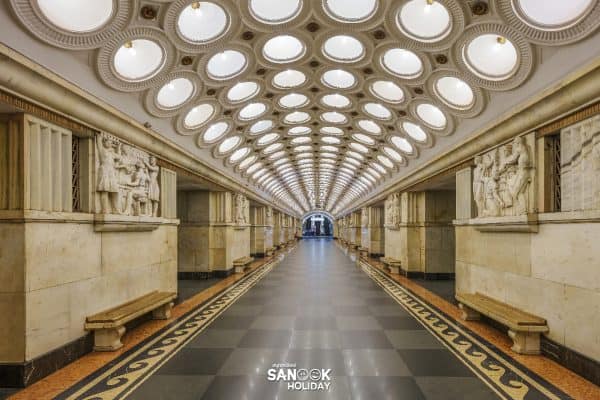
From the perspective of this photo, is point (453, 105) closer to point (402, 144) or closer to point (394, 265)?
point (402, 144)

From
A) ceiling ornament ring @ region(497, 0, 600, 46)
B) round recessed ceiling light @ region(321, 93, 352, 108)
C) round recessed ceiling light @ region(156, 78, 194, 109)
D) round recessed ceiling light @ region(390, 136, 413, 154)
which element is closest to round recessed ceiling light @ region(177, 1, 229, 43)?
round recessed ceiling light @ region(156, 78, 194, 109)

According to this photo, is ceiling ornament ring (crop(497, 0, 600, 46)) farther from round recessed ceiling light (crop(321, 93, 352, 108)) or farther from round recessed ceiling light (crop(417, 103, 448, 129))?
round recessed ceiling light (crop(321, 93, 352, 108))

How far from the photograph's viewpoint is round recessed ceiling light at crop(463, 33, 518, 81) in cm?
516

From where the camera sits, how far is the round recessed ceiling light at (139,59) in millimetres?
5233

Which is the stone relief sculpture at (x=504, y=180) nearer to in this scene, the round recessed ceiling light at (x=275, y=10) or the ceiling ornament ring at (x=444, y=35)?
the ceiling ornament ring at (x=444, y=35)

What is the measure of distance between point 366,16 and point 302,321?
5398mm

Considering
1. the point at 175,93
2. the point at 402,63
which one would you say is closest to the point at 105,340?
the point at 175,93

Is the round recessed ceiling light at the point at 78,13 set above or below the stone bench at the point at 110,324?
above

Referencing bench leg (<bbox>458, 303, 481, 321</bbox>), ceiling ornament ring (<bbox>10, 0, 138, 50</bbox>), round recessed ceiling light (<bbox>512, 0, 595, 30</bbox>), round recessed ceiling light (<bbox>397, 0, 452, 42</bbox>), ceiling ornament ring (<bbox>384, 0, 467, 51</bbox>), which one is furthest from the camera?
bench leg (<bbox>458, 303, 481, 321</bbox>)

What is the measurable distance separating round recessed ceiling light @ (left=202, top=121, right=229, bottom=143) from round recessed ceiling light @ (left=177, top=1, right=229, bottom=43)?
3.50m

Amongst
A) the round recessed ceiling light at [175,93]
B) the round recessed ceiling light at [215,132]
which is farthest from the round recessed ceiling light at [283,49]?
the round recessed ceiling light at [215,132]

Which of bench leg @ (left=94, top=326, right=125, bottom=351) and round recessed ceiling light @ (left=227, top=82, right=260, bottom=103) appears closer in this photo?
bench leg @ (left=94, top=326, right=125, bottom=351)

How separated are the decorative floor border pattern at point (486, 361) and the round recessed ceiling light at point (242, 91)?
6.08m

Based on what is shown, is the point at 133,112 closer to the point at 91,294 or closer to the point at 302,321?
the point at 91,294
